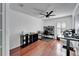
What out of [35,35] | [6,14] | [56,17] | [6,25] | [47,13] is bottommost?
[35,35]

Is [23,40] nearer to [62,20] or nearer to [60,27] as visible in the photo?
[60,27]

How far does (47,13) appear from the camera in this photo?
15.2 feet

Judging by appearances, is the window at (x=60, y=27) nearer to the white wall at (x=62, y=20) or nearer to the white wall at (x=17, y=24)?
the white wall at (x=62, y=20)

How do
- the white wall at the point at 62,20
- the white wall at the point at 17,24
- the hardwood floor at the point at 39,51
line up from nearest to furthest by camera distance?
the hardwood floor at the point at 39,51 → the white wall at the point at 62,20 → the white wall at the point at 17,24

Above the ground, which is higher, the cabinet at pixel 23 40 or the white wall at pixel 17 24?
the white wall at pixel 17 24

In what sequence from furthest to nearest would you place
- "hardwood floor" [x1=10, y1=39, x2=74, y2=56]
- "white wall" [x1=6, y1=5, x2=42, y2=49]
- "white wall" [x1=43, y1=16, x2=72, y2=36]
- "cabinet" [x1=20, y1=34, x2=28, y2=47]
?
"cabinet" [x1=20, y1=34, x2=28, y2=47] → "white wall" [x1=6, y1=5, x2=42, y2=49] → "white wall" [x1=43, y1=16, x2=72, y2=36] → "hardwood floor" [x1=10, y1=39, x2=74, y2=56]

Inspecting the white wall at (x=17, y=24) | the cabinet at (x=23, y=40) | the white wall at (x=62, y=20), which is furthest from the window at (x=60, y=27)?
the cabinet at (x=23, y=40)

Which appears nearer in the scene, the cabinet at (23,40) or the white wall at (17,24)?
the white wall at (17,24)

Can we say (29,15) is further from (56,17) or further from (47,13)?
(56,17)

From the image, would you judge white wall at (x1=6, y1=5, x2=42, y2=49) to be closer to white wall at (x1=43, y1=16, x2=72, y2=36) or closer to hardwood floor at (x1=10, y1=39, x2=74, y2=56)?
hardwood floor at (x1=10, y1=39, x2=74, y2=56)

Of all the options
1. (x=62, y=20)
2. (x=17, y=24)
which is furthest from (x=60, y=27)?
(x=17, y=24)

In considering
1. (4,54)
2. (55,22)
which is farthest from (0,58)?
(55,22)

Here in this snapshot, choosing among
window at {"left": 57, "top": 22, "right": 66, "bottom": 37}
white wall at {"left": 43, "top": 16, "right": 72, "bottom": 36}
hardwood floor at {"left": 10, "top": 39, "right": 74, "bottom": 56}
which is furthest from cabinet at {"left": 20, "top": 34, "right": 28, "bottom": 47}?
window at {"left": 57, "top": 22, "right": 66, "bottom": 37}

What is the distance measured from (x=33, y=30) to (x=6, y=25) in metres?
5.66
